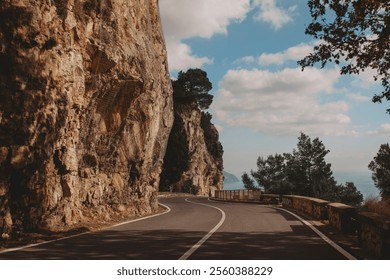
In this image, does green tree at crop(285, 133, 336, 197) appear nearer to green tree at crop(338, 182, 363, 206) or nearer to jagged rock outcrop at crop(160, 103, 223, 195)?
green tree at crop(338, 182, 363, 206)

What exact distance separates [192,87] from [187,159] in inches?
620

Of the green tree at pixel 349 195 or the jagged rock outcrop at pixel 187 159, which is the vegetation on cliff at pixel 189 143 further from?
the green tree at pixel 349 195

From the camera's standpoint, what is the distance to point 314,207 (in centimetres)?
1925

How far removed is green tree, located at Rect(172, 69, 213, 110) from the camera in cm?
6744

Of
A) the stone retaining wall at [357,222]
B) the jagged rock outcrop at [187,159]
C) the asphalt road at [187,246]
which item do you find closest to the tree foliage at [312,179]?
the jagged rock outcrop at [187,159]

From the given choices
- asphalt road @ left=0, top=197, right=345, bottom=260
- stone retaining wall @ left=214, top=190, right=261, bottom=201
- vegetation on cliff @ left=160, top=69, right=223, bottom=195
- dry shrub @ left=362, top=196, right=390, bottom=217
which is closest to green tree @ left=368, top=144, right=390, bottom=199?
stone retaining wall @ left=214, top=190, right=261, bottom=201

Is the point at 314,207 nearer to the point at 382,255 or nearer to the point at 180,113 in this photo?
the point at 382,255

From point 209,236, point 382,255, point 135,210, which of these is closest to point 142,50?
point 135,210

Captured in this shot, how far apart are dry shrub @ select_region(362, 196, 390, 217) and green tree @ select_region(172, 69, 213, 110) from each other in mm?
51466

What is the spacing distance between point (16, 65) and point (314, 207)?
15.0 meters

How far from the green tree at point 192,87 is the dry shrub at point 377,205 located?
51.5 metres

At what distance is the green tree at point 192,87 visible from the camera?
67.4m

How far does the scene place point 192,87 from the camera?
7100 centimetres

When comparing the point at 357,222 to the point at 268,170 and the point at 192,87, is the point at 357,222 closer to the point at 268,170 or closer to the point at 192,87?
the point at 192,87
